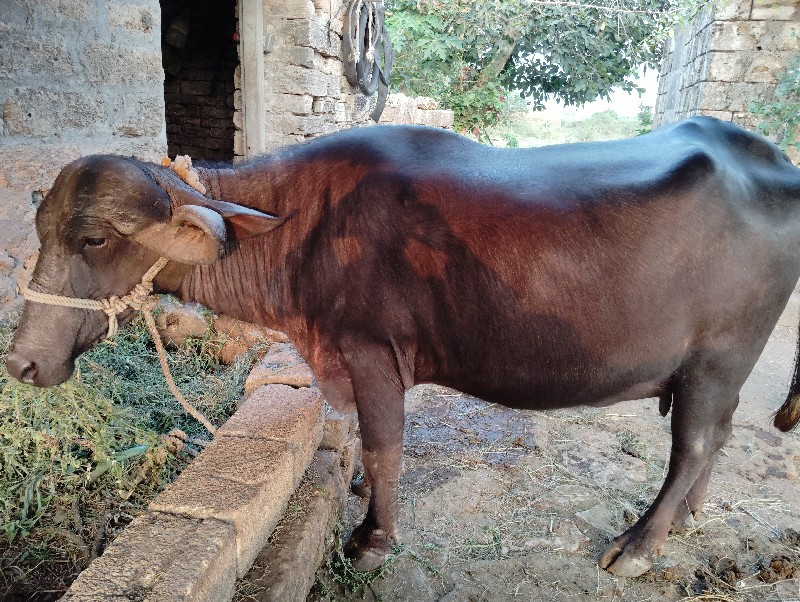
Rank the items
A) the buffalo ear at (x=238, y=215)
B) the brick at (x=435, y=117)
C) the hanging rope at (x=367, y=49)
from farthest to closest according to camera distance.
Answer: the brick at (x=435, y=117)
the hanging rope at (x=367, y=49)
the buffalo ear at (x=238, y=215)

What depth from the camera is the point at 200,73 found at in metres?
9.23

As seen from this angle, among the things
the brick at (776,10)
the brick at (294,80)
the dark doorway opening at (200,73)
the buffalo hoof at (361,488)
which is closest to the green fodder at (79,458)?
the buffalo hoof at (361,488)

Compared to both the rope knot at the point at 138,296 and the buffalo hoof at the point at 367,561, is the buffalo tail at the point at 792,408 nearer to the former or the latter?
the buffalo hoof at the point at 367,561

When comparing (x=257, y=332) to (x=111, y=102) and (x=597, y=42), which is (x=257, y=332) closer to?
(x=111, y=102)

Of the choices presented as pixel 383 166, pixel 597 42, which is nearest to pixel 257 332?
pixel 383 166

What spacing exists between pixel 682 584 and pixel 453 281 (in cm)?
187

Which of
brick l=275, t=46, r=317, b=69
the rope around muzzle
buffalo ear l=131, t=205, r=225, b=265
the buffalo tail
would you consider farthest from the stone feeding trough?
brick l=275, t=46, r=317, b=69

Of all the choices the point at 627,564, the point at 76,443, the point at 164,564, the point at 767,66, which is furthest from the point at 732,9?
the point at 164,564

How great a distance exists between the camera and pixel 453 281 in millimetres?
2568

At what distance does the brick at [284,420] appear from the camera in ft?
8.61

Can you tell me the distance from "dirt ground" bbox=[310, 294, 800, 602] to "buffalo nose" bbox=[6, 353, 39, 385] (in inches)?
58.1

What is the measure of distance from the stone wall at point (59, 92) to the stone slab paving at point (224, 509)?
157cm

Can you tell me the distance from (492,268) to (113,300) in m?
1.53

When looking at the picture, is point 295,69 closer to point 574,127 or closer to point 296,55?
point 296,55
